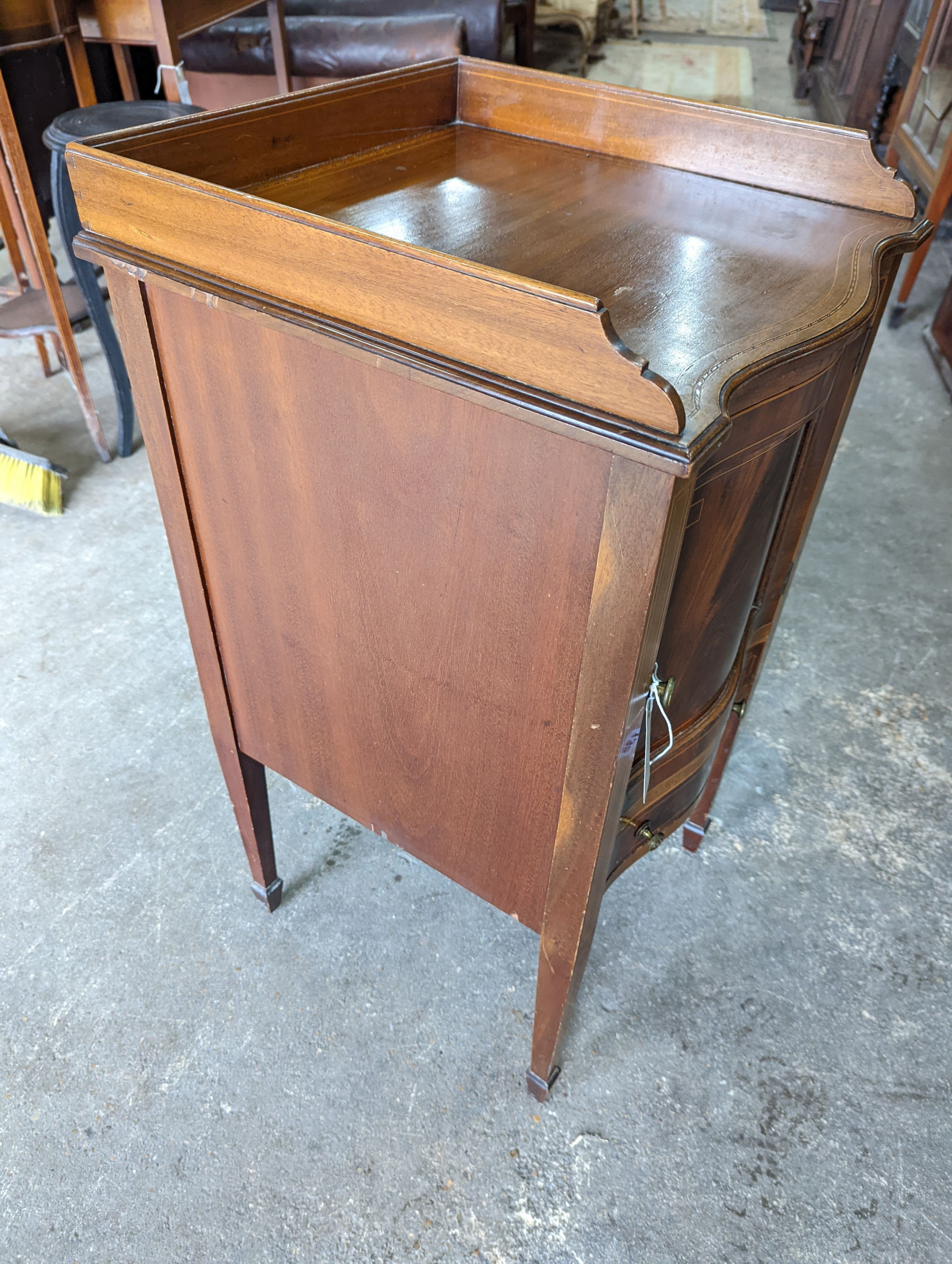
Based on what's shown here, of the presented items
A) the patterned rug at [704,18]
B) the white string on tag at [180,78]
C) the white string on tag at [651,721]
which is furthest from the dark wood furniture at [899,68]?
the patterned rug at [704,18]

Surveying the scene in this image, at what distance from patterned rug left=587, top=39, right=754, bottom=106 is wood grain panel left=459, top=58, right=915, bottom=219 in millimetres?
5341

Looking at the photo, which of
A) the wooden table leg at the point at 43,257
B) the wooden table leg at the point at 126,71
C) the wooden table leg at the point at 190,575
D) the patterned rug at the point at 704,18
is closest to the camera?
the wooden table leg at the point at 190,575

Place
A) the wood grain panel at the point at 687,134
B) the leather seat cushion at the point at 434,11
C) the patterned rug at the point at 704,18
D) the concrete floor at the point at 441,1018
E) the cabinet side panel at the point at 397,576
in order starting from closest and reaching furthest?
the cabinet side panel at the point at 397,576, the wood grain panel at the point at 687,134, the concrete floor at the point at 441,1018, the leather seat cushion at the point at 434,11, the patterned rug at the point at 704,18

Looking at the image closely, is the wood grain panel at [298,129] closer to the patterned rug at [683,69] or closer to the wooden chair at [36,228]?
the wooden chair at [36,228]

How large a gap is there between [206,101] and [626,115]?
3.12 meters

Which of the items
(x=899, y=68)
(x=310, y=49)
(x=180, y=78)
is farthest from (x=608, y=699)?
(x=899, y=68)

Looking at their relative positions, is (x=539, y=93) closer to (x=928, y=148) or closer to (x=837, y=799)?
(x=837, y=799)

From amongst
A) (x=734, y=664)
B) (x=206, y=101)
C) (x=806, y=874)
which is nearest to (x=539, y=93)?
(x=734, y=664)

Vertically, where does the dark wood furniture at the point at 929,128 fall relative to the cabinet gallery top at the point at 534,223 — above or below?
below

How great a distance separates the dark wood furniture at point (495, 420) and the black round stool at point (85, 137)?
3.87 feet

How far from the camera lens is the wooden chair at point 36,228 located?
1.95 meters

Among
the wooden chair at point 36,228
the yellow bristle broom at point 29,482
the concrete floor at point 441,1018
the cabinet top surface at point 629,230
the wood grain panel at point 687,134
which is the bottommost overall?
the concrete floor at point 441,1018

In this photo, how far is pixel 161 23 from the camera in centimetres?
210

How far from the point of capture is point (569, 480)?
2.16 feet
